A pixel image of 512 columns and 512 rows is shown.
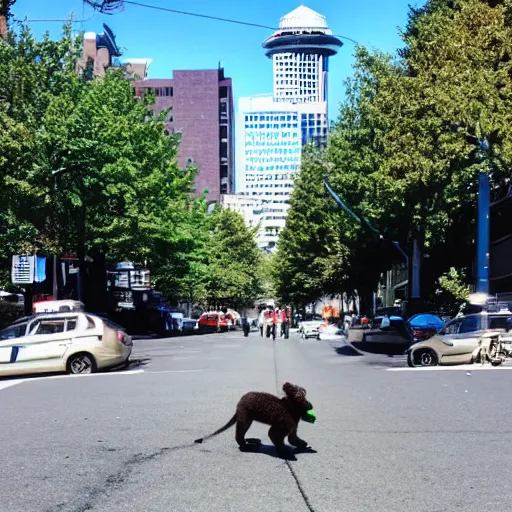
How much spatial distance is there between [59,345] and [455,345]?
984 cm

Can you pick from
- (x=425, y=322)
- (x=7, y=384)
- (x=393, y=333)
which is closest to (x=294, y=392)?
(x=7, y=384)

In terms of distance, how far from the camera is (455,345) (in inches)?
851

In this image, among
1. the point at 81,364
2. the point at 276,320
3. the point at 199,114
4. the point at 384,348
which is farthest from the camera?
the point at 199,114

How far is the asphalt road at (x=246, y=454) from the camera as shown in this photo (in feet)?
22.9

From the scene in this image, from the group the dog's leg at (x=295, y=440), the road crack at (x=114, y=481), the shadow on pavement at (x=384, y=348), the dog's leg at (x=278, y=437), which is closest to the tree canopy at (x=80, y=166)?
the shadow on pavement at (x=384, y=348)

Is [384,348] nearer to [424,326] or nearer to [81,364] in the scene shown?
[424,326]

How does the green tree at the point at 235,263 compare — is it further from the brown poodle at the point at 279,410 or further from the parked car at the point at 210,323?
the brown poodle at the point at 279,410

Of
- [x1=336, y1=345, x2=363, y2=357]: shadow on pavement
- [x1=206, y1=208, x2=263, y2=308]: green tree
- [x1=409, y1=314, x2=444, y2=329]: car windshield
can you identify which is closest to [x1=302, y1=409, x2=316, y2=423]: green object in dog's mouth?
[x1=336, y1=345, x2=363, y2=357]: shadow on pavement

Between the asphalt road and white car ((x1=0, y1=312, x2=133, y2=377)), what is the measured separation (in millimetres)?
3127

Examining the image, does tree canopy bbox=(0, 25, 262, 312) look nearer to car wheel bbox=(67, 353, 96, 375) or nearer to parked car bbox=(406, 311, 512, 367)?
car wheel bbox=(67, 353, 96, 375)

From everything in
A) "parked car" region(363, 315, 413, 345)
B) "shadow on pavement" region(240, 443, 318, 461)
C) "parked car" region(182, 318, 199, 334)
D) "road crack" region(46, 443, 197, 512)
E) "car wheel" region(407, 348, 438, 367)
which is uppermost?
"parked car" region(363, 315, 413, 345)

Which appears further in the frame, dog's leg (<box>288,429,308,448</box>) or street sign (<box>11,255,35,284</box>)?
street sign (<box>11,255,35,284</box>)

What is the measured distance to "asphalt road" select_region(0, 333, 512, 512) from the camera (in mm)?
6977

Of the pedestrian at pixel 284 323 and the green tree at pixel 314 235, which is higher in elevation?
the green tree at pixel 314 235
